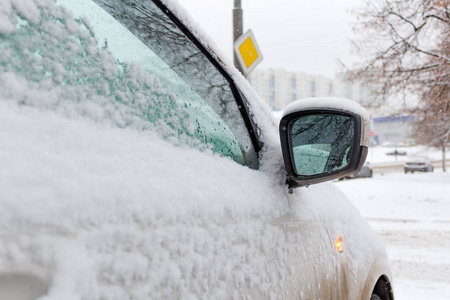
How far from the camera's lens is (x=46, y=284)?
734mm

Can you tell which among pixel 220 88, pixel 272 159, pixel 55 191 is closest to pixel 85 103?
pixel 55 191

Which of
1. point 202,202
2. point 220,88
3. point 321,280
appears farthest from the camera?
point 321,280

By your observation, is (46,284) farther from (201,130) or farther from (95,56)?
(201,130)

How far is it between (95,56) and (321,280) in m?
1.20

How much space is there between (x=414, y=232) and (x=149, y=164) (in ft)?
25.4

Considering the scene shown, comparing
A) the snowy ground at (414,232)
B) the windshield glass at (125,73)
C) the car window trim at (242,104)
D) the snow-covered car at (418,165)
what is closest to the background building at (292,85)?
the snow-covered car at (418,165)

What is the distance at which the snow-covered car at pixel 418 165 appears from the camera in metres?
29.0

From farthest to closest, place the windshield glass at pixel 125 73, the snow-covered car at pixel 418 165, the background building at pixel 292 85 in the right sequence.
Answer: the background building at pixel 292 85 → the snow-covered car at pixel 418 165 → the windshield glass at pixel 125 73

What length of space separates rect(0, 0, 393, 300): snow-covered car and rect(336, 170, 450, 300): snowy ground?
3.30 metres

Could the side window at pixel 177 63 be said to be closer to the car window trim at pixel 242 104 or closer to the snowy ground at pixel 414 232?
the car window trim at pixel 242 104

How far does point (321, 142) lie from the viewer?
1.57m

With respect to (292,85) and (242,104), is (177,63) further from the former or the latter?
(292,85)

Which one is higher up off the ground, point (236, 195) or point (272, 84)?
point (272, 84)

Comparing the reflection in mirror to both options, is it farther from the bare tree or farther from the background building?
the background building
